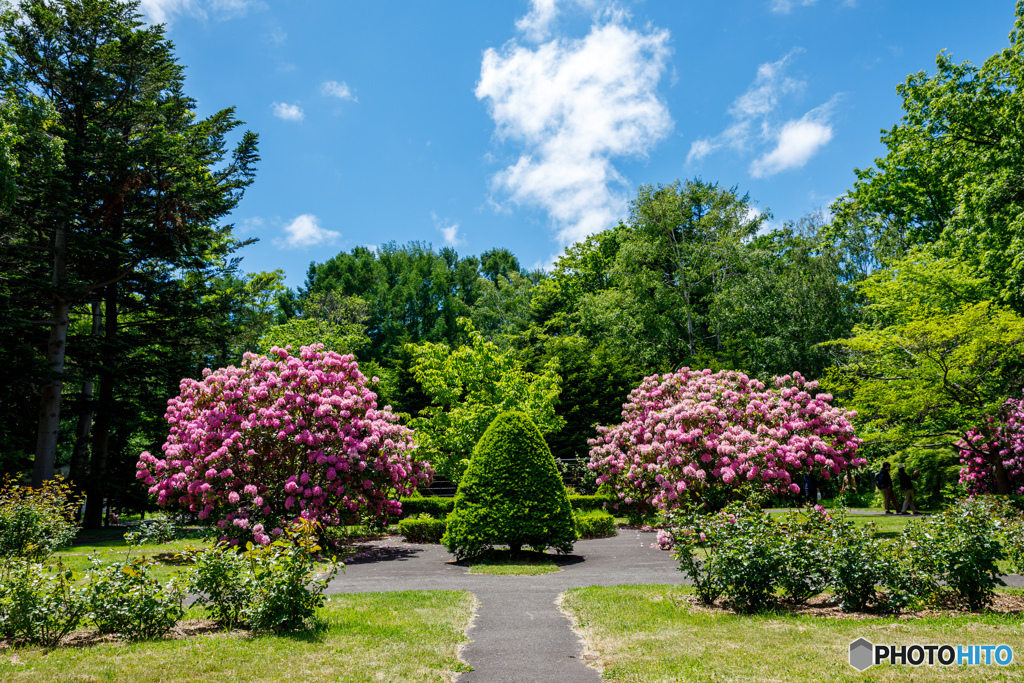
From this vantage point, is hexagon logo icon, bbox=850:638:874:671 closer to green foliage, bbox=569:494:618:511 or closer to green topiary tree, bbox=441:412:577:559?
green topiary tree, bbox=441:412:577:559

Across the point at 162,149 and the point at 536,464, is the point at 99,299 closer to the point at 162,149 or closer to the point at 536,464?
the point at 162,149

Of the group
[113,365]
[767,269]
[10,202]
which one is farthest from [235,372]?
[767,269]

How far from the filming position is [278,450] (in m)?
13.4

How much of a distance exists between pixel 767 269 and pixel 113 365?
34.6 metres

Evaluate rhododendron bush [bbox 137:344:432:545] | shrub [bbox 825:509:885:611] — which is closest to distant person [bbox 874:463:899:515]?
shrub [bbox 825:509:885:611]

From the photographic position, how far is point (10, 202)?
59.2ft

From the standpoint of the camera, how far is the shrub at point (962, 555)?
273 inches

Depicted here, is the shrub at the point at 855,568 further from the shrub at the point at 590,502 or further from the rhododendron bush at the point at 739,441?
the shrub at the point at 590,502

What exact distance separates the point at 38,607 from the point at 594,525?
12898mm

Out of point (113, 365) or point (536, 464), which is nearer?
point (536, 464)

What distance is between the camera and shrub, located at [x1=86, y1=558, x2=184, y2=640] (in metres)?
6.12

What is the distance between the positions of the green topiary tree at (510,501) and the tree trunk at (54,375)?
51.0ft

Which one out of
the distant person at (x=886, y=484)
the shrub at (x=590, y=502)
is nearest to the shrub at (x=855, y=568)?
A: the shrub at (x=590, y=502)

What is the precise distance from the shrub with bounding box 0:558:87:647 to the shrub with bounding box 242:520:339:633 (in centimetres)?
166
